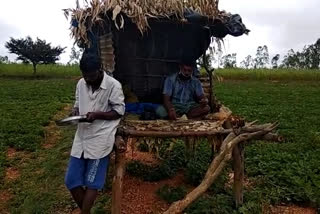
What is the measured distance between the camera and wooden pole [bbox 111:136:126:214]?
14.2 ft

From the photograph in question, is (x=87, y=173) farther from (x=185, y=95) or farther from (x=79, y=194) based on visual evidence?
(x=185, y=95)

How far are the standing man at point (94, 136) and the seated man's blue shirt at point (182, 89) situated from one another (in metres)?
1.49

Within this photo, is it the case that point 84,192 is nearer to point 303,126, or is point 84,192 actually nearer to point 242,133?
point 242,133

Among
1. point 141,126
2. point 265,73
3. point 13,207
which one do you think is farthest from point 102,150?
point 265,73

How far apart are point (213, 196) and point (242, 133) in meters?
1.01

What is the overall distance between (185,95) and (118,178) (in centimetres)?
190

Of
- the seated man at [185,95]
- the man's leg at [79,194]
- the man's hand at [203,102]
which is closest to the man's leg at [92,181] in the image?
the man's leg at [79,194]

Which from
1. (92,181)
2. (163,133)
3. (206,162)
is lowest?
(206,162)

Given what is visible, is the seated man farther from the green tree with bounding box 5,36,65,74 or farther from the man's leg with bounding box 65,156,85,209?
the green tree with bounding box 5,36,65,74

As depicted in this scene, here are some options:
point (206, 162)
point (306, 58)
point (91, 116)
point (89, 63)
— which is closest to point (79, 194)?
point (91, 116)

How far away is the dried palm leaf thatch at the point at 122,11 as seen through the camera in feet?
17.4

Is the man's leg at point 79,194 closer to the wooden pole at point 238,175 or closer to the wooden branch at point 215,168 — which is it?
the wooden branch at point 215,168

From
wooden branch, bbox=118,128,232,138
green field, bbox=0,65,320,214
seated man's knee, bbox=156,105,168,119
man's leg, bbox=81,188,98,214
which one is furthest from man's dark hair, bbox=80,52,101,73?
green field, bbox=0,65,320,214

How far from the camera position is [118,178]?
434cm
